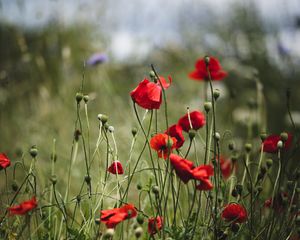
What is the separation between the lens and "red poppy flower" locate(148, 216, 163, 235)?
4.08ft

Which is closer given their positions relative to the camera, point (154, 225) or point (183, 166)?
point (183, 166)

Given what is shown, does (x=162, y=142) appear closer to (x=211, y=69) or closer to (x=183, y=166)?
(x=183, y=166)

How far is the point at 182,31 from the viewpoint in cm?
482

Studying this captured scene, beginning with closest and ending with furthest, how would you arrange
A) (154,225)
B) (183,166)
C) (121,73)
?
(183,166) → (154,225) → (121,73)

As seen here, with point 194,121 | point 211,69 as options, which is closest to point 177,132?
point 194,121

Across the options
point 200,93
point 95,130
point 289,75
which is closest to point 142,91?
point 95,130

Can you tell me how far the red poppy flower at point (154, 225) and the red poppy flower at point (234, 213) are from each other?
0.16m

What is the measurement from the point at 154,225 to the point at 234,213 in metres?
0.20

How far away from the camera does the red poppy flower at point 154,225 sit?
1.24 metres

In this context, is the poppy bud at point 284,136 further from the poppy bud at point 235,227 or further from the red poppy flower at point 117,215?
the red poppy flower at point 117,215

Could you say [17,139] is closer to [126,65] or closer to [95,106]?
[95,106]

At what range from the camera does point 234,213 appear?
4.16 ft

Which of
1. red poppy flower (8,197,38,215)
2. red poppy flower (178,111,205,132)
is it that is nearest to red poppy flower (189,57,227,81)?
red poppy flower (178,111,205,132)

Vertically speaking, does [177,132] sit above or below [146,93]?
below
